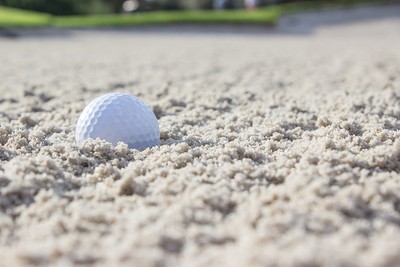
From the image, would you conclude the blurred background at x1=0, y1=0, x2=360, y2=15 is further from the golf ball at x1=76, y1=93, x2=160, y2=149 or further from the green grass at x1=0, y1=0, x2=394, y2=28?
the golf ball at x1=76, y1=93, x2=160, y2=149

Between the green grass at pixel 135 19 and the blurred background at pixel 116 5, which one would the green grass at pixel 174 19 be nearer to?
the green grass at pixel 135 19

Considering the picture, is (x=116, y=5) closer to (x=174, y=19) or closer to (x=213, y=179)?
(x=174, y=19)

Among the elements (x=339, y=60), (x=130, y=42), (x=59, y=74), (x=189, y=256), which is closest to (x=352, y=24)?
(x=130, y=42)

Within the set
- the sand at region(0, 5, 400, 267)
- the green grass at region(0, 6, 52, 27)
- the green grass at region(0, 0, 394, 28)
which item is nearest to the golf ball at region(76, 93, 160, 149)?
the sand at region(0, 5, 400, 267)

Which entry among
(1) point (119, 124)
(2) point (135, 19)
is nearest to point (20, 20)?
(2) point (135, 19)

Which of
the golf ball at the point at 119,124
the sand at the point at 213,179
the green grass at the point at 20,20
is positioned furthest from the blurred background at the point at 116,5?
the golf ball at the point at 119,124
